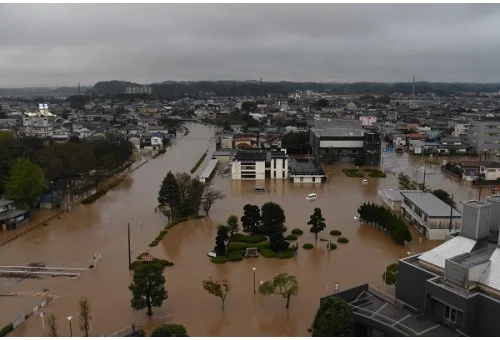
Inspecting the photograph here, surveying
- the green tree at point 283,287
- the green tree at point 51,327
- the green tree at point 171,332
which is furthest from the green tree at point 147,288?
the green tree at point 283,287

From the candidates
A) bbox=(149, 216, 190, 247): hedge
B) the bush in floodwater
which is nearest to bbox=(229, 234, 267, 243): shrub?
the bush in floodwater

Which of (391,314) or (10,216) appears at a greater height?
(391,314)

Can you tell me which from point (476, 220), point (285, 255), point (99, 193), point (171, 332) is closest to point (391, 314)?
point (476, 220)

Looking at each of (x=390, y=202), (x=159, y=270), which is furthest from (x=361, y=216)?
(x=159, y=270)

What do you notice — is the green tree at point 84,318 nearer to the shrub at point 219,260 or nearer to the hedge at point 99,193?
the shrub at point 219,260

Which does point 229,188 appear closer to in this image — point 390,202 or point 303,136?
point 390,202

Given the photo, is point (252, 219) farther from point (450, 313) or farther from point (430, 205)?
point (450, 313)

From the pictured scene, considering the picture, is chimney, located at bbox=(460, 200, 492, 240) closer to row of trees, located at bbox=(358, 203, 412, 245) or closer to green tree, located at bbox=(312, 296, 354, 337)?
green tree, located at bbox=(312, 296, 354, 337)
